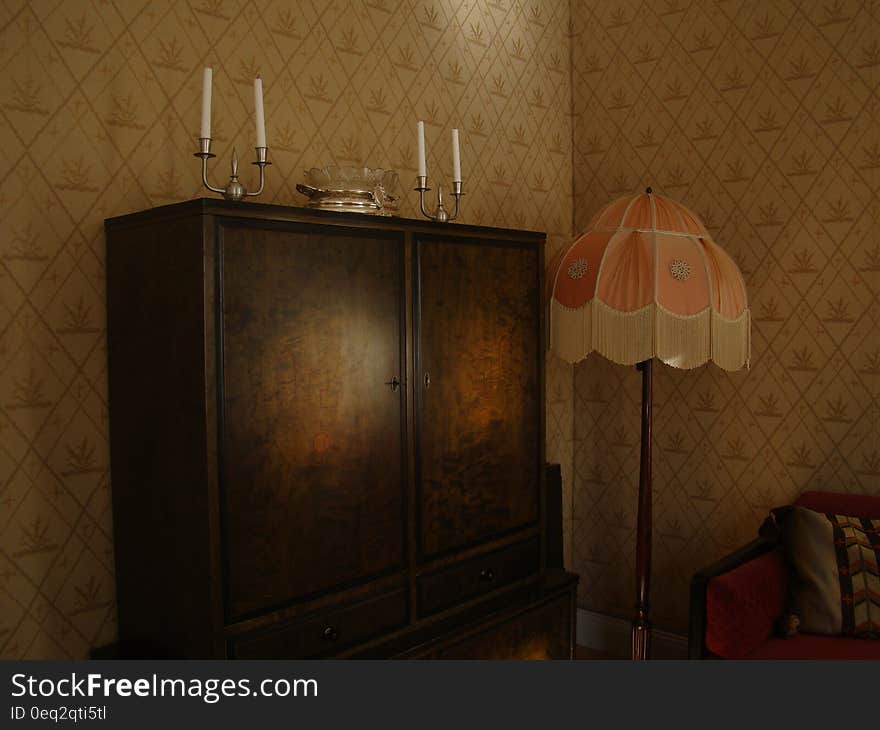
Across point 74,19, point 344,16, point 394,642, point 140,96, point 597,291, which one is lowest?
point 394,642

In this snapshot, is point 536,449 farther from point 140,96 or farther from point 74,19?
point 74,19

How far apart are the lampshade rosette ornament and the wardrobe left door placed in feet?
2.19

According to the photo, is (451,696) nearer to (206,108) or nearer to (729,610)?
(729,610)

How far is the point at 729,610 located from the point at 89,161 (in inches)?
80.5

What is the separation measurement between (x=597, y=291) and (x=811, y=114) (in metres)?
1.09

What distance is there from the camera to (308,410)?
6.61 ft

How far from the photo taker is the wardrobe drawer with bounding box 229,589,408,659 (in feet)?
6.32

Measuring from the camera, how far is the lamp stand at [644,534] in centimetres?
276

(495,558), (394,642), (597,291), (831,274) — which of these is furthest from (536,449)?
(831,274)

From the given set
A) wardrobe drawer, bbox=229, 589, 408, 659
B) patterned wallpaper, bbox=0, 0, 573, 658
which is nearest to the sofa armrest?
wardrobe drawer, bbox=229, 589, 408, 659

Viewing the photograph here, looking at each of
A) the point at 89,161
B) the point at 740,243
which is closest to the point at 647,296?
the point at 740,243

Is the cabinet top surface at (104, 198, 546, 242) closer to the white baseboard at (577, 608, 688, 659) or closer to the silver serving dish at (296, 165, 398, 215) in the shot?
the silver serving dish at (296, 165, 398, 215)

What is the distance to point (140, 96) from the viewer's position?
2170 mm

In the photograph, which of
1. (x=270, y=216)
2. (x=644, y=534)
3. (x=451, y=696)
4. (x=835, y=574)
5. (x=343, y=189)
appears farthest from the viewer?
(x=644, y=534)
